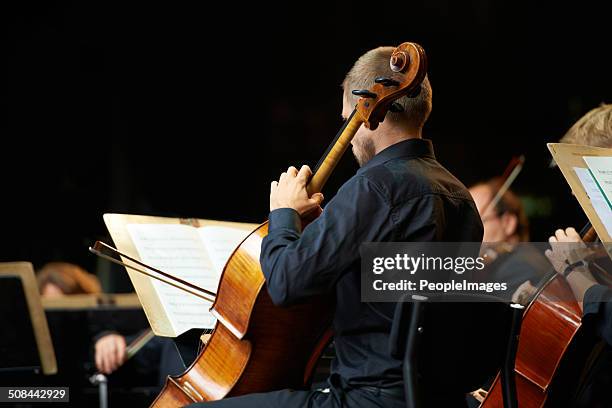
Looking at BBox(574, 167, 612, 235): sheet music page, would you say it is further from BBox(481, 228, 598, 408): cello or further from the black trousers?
the black trousers

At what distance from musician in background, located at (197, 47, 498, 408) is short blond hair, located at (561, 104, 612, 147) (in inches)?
27.3

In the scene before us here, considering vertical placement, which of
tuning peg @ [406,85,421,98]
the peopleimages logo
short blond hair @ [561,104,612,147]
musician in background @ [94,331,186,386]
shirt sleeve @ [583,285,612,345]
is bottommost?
musician in background @ [94,331,186,386]

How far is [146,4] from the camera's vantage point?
516cm

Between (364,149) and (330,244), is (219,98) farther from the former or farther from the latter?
(330,244)

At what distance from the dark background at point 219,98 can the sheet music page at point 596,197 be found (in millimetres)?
3276

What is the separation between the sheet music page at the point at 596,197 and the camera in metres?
1.77

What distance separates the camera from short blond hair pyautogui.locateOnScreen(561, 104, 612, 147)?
2346mm

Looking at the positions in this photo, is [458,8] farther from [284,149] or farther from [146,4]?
[146,4]

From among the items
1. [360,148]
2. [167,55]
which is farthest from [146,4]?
[360,148]

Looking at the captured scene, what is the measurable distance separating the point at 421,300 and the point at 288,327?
43cm

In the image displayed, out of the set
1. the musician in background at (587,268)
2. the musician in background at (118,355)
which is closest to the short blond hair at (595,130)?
the musician in background at (587,268)

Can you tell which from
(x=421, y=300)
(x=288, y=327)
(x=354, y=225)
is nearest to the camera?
(x=421, y=300)

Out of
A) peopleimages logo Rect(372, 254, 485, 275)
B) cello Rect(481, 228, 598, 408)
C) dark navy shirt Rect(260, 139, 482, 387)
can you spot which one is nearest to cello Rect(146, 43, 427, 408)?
dark navy shirt Rect(260, 139, 482, 387)

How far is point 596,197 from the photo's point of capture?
5.89 ft
